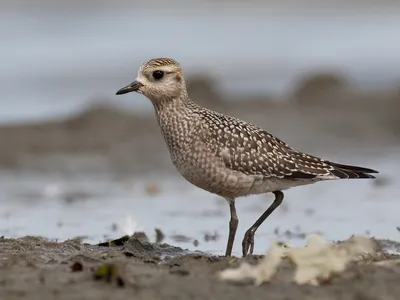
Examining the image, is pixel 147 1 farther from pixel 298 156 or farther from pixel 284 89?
pixel 298 156

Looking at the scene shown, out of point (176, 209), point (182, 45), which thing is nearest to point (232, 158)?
point (176, 209)

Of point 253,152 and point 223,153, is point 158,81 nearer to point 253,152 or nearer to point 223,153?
point 223,153

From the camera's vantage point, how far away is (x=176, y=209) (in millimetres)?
11570

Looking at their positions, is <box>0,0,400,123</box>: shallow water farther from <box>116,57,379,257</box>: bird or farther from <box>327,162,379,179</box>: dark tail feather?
<box>327,162,379,179</box>: dark tail feather

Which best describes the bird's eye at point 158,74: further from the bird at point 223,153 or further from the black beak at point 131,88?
the black beak at point 131,88

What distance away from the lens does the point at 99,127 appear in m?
15.9

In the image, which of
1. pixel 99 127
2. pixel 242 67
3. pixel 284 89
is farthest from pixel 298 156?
pixel 242 67

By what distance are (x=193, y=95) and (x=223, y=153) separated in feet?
27.5

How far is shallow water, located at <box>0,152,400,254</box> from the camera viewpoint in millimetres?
10289

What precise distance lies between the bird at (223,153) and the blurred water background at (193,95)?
877mm

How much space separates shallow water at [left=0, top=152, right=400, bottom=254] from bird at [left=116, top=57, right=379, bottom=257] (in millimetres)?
758

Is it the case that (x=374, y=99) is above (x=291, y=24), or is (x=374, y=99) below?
below

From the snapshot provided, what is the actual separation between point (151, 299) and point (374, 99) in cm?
1158

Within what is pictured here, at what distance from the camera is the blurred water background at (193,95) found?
1131 cm
